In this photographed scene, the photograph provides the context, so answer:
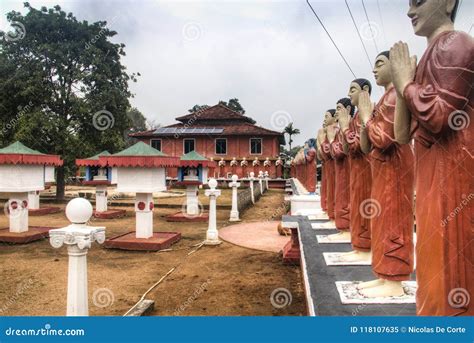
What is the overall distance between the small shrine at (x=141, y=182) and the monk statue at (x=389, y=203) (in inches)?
254

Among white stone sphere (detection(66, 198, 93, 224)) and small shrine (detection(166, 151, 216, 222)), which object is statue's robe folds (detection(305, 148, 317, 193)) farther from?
white stone sphere (detection(66, 198, 93, 224))

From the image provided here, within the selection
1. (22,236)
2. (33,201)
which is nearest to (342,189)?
(22,236)

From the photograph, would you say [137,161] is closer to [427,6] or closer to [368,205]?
[368,205]

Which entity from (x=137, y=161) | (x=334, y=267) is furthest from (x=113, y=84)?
(x=334, y=267)

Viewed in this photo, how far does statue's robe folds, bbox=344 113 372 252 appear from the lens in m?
4.45

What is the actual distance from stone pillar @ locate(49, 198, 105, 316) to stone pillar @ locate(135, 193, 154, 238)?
6.40 metres

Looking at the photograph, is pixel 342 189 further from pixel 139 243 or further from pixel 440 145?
pixel 139 243

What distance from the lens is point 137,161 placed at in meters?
9.12

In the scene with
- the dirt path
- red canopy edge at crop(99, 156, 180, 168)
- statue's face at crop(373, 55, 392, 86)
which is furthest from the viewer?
red canopy edge at crop(99, 156, 180, 168)

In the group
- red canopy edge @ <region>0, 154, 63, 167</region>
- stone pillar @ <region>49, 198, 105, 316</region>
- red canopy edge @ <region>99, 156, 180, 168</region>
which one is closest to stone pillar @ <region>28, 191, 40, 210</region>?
red canopy edge @ <region>0, 154, 63, 167</region>

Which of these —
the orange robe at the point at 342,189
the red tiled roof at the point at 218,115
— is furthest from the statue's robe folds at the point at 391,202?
the red tiled roof at the point at 218,115

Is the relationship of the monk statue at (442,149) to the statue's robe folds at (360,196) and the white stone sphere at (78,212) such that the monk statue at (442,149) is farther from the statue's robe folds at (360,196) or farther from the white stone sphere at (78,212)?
the white stone sphere at (78,212)

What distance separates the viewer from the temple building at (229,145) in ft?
101

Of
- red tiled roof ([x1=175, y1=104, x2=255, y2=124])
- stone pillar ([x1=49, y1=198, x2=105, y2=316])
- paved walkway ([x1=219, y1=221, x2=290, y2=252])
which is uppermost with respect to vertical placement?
red tiled roof ([x1=175, y1=104, x2=255, y2=124])
